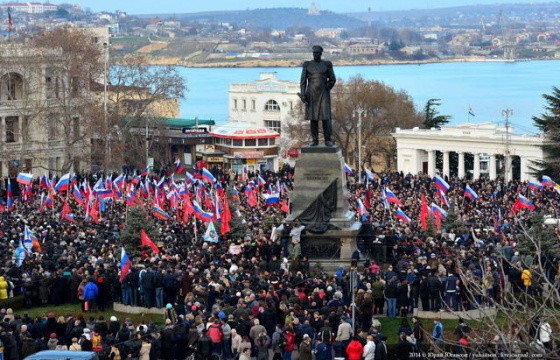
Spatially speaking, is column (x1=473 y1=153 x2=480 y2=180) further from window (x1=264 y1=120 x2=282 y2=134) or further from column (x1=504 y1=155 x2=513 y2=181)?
window (x1=264 y1=120 x2=282 y2=134)

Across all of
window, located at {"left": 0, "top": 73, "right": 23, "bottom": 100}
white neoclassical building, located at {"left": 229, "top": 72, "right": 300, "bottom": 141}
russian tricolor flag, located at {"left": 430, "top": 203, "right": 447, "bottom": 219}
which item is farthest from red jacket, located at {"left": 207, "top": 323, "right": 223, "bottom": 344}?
white neoclassical building, located at {"left": 229, "top": 72, "right": 300, "bottom": 141}

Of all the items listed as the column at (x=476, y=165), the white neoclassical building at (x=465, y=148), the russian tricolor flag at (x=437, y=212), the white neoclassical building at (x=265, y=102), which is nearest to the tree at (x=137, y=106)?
the white neoclassical building at (x=465, y=148)

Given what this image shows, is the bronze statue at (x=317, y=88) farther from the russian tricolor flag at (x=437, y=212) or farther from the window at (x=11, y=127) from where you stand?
the window at (x=11, y=127)

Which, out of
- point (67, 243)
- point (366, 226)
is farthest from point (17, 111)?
point (366, 226)

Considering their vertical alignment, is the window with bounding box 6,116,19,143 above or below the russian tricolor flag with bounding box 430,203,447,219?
below

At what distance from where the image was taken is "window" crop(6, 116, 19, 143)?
76750mm

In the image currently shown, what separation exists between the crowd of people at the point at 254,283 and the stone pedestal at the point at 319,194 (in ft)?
1.19

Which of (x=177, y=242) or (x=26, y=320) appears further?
(x=177, y=242)

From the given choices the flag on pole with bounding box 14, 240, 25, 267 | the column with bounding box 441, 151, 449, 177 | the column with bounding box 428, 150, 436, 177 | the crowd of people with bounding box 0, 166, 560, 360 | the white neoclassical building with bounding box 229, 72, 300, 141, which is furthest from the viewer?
the white neoclassical building with bounding box 229, 72, 300, 141

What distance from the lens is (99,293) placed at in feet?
104

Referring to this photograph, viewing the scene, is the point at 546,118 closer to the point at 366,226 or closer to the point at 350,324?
the point at 366,226

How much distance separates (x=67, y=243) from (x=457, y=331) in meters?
15.7

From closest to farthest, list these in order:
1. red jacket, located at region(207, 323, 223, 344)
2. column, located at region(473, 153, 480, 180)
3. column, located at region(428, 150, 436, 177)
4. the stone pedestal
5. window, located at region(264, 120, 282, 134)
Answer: red jacket, located at region(207, 323, 223, 344) → the stone pedestal → column, located at region(473, 153, 480, 180) → column, located at region(428, 150, 436, 177) → window, located at region(264, 120, 282, 134)

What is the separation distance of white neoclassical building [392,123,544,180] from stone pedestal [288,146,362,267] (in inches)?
1851
